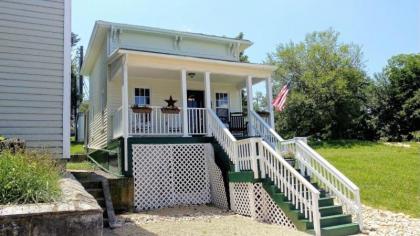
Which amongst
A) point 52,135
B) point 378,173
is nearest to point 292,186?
point 52,135

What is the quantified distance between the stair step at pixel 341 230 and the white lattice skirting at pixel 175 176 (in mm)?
3357

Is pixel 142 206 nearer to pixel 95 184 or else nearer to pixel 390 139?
pixel 95 184

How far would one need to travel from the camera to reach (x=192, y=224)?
786 cm

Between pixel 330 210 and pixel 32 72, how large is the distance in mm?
7091

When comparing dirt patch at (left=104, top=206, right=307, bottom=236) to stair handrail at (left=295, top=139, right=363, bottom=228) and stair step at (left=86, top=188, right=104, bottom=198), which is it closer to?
stair step at (left=86, top=188, right=104, bottom=198)

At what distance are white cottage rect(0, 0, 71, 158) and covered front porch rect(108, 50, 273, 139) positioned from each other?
2373 millimetres

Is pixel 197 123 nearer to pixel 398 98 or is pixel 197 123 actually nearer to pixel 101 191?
pixel 101 191

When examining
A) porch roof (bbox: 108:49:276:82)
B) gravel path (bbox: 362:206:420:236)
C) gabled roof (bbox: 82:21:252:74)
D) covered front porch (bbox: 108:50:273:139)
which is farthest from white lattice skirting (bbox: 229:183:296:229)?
gabled roof (bbox: 82:21:252:74)

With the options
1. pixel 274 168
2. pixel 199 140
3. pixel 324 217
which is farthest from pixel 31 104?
pixel 324 217

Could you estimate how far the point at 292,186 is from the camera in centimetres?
777

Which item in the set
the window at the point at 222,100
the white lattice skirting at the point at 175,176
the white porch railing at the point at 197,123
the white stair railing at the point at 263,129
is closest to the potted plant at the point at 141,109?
the white lattice skirting at the point at 175,176

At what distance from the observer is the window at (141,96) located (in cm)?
1272

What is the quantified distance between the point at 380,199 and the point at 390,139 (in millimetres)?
18578

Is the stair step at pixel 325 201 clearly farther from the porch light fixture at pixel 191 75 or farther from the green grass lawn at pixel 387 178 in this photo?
the porch light fixture at pixel 191 75
